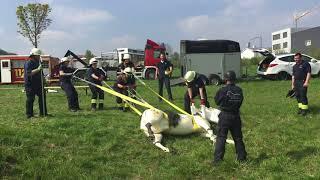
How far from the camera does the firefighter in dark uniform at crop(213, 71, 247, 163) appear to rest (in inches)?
313

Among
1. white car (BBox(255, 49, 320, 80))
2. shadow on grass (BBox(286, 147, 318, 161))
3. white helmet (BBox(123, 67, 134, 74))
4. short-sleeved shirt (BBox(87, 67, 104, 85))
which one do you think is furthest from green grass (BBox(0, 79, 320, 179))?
white car (BBox(255, 49, 320, 80))

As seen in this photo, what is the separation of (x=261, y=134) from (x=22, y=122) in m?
5.51

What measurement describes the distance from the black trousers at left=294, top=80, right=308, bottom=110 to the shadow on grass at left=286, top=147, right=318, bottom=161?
3732 millimetres

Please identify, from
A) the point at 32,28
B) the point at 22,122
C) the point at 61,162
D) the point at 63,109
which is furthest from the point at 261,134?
the point at 32,28

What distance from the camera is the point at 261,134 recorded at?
33.9 ft

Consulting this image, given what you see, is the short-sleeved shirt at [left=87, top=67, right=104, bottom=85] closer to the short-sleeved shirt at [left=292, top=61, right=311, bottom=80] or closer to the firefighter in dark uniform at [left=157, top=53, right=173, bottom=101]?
the firefighter in dark uniform at [left=157, top=53, right=173, bottom=101]

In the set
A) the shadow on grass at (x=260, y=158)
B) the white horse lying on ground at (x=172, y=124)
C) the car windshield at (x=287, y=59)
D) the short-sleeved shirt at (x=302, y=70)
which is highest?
the car windshield at (x=287, y=59)

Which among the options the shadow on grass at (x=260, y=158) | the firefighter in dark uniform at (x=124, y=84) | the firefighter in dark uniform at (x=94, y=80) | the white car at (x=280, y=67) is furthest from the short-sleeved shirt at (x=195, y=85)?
the white car at (x=280, y=67)

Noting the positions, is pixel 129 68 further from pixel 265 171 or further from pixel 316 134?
pixel 265 171

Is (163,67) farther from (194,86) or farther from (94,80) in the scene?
(194,86)

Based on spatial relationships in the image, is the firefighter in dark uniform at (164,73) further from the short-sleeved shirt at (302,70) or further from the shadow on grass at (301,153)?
the shadow on grass at (301,153)

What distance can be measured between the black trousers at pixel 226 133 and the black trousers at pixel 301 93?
5029 mm

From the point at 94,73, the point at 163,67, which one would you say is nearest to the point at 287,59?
the point at 163,67

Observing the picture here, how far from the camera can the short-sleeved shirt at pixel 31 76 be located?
1177 cm
